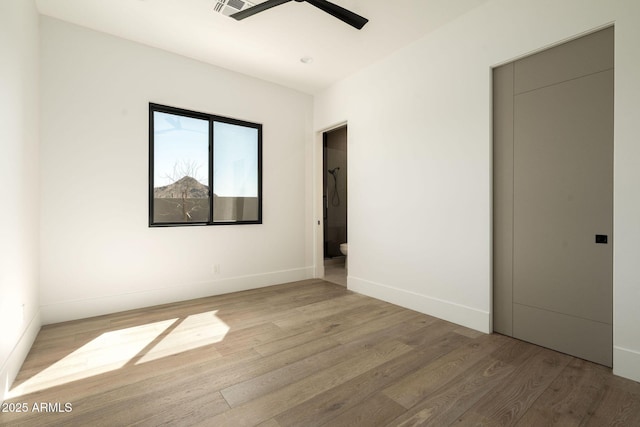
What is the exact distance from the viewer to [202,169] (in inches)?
147

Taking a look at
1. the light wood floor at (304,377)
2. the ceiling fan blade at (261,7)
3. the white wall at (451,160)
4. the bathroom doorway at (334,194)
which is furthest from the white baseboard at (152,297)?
the ceiling fan blade at (261,7)

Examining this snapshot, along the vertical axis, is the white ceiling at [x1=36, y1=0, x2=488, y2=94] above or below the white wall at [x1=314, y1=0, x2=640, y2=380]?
above

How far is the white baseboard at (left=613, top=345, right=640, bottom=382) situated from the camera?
6.20ft

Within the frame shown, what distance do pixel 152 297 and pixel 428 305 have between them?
10.0 feet

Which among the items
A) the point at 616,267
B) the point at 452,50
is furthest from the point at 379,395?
the point at 452,50

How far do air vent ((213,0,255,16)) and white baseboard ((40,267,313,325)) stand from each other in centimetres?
297

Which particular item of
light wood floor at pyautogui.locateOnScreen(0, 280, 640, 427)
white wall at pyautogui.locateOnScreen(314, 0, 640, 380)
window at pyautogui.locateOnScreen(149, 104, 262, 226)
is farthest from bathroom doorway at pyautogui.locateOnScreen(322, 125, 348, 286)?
light wood floor at pyautogui.locateOnScreen(0, 280, 640, 427)

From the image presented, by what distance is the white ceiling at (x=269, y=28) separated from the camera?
2682 millimetres

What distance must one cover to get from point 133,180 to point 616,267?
4295 mm

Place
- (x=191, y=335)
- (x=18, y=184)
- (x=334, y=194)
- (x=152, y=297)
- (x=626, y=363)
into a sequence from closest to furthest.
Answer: (x=626, y=363)
(x=18, y=184)
(x=191, y=335)
(x=152, y=297)
(x=334, y=194)

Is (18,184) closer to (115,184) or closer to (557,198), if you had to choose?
(115,184)

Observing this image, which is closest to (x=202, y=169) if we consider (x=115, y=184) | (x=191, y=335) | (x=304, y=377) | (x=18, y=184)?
(x=115, y=184)

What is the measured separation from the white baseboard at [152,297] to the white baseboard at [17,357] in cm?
22

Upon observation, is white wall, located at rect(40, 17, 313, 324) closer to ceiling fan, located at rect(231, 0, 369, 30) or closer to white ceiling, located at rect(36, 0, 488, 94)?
white ceiling, located at rect(36, 0, 488, 94)
